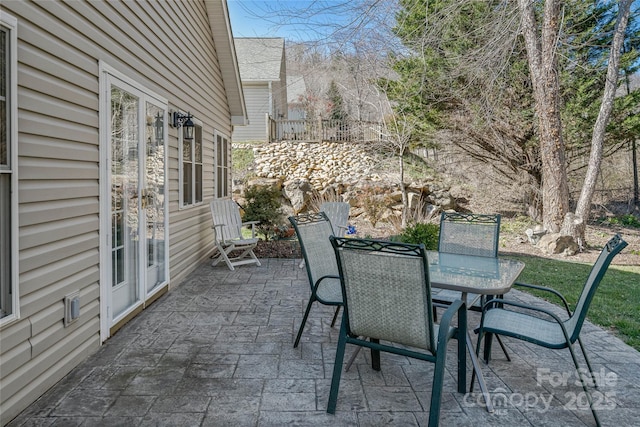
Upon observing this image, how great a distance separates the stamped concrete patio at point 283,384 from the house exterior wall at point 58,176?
0.24 meters

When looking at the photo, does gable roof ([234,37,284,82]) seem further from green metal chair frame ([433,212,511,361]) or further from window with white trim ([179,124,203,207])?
green metal chair frame ([433,212,511,361])

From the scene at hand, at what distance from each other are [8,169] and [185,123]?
3.21 metres

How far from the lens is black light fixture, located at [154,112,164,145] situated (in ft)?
14.2

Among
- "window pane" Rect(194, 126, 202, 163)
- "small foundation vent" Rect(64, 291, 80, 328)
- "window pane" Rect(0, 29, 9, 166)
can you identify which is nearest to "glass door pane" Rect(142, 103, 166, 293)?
"small foundation vent" Rect(64, 291, 80, 328)

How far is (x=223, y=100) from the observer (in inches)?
309

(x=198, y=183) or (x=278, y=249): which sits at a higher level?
(x=198, y=183)

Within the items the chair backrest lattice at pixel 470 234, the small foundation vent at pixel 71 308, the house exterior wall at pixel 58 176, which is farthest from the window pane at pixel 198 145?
the chair backrest lattice at pixel 470 234

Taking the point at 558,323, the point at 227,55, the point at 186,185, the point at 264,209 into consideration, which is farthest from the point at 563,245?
the point at 227,55

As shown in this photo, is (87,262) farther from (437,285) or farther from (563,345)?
(563,345)

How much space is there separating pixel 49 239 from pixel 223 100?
590cm

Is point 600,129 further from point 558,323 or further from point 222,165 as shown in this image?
point 222,165

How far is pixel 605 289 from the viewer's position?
199 inches

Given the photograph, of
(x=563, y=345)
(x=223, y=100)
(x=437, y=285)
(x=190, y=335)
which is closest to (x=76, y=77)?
(x=190, y=335)

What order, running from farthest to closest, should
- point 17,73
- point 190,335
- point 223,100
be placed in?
1. point 223,100
2. point 190,335
3. point 17,73
